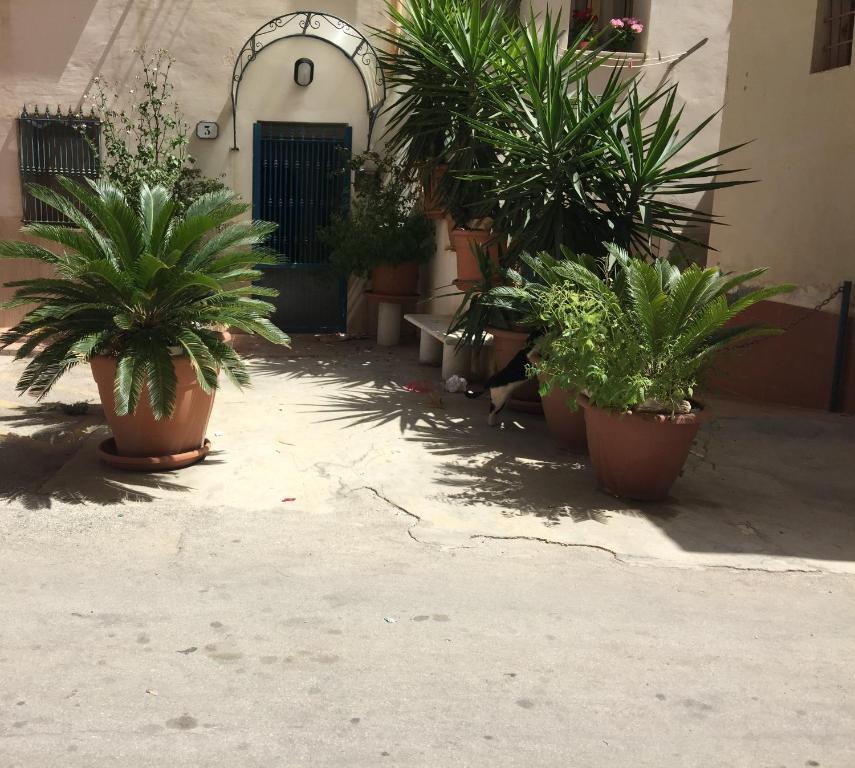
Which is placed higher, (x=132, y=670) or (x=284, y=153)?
(x=284, y=153)

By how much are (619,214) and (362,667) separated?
480cm

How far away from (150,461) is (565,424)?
2.66 meters

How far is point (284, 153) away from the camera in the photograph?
11.1 metres

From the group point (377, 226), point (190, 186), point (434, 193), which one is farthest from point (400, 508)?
point (190, 186)

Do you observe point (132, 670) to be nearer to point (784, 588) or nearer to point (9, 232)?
point (784, 588)

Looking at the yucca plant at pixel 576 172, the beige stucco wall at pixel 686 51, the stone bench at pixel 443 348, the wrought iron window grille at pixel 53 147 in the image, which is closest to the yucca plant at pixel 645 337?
the yucca plant at pixel 576 172

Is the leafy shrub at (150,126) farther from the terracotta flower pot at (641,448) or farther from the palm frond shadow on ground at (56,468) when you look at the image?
the terracotta flower pot at (641,448)

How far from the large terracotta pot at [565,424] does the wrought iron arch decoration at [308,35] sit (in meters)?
5.10

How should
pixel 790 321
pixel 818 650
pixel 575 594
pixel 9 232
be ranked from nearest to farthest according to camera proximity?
pixel 818 650
pixel 575 594
pixel 790 321
pixel 9 232

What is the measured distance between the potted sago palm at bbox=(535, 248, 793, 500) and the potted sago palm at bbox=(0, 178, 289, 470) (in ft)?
5.85

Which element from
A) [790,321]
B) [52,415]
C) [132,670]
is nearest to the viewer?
[132,670]

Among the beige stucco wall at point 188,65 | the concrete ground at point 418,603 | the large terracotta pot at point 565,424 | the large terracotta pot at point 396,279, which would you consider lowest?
the concrete ground at point 418,603

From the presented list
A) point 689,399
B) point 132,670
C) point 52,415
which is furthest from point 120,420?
point 689,399

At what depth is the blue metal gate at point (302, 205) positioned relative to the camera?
1100 cm
